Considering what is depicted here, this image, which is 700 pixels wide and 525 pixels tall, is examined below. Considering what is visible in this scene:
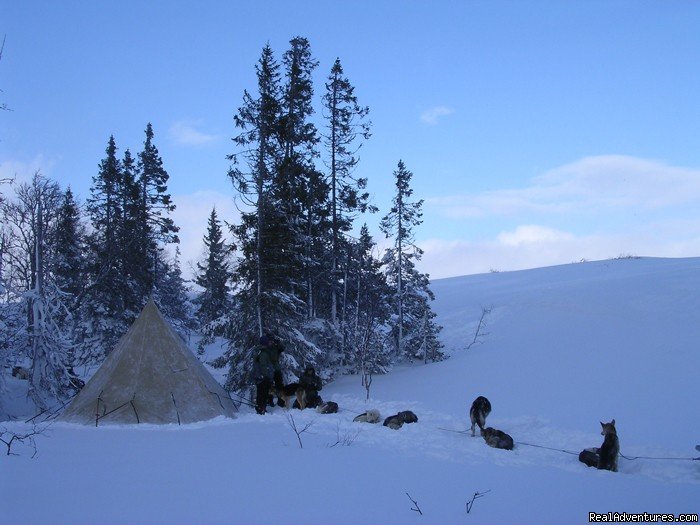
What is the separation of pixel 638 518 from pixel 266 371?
932cm

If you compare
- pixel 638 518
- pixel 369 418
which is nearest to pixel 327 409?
pixel 369 418

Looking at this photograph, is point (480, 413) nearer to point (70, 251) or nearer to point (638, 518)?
point (638, 518)

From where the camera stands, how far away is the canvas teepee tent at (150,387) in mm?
10586

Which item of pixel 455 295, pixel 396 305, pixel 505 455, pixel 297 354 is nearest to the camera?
pixel 505 455

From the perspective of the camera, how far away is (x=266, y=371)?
12.8 m

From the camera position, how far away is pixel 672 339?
644 inches

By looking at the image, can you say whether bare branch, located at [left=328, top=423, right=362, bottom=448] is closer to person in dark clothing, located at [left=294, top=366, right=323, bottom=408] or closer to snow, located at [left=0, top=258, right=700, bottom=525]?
snow, located at [left=0, top=258, right=700, bottom=525]

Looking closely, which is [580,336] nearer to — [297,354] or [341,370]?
[341,370]

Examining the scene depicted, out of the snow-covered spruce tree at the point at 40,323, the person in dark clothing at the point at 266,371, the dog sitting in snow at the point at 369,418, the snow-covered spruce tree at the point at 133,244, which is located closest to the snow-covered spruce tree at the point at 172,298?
the snow-covered spruce tree at the point at 133,244

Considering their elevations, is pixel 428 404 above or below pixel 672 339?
below

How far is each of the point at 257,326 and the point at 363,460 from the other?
8.90 m

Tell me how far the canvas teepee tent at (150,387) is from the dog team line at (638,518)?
28.1 feet

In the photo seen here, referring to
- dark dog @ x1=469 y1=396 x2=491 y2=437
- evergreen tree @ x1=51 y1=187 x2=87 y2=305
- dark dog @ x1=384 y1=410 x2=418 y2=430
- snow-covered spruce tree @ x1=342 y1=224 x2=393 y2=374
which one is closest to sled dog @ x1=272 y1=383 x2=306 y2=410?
dark dog @ x1=384 y1=410 x2=418 y2=430

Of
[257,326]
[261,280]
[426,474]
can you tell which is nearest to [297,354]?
[257,326]
